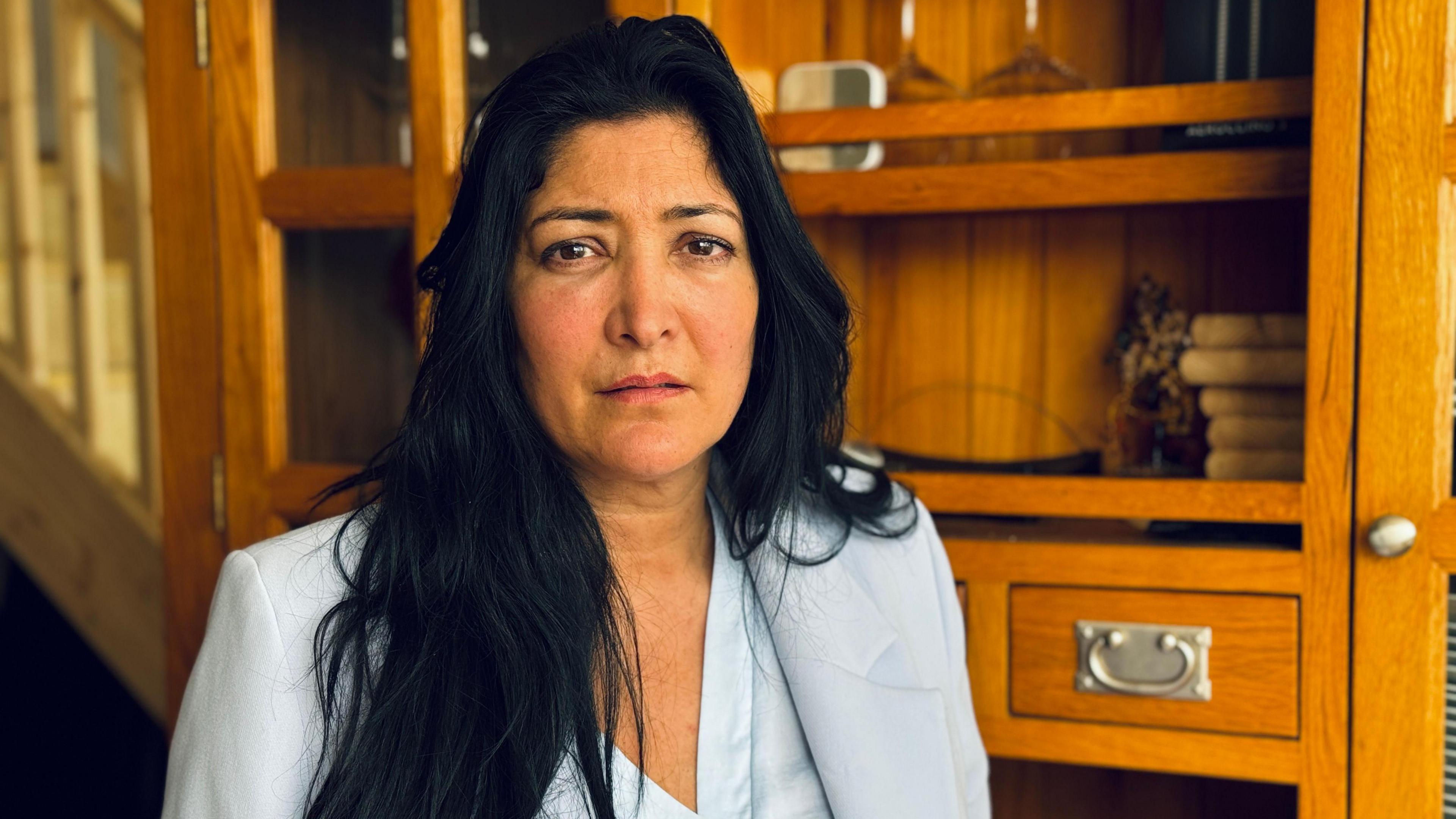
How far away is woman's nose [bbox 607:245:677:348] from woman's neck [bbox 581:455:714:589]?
0.19 metres

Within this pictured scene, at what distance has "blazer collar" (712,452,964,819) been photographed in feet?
3.86

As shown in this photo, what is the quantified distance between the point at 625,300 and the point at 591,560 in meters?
0.27

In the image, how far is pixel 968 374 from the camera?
6.06ft

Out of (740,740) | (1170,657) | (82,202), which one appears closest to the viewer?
(740,740)

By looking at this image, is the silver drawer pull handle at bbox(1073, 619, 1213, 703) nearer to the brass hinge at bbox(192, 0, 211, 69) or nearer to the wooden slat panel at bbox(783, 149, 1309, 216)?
the wooden slat panel at bbox(783, 149, 1309, 216)

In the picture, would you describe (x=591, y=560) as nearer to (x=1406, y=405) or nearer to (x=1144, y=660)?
(x=1144, y=660)

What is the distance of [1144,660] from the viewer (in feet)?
4.47

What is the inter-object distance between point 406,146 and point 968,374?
945 mm

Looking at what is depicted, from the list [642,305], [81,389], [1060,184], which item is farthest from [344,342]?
[81,389]

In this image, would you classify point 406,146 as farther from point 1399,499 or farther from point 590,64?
point 1399,499

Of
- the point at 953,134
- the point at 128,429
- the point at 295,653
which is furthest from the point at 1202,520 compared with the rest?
the point at 128,429

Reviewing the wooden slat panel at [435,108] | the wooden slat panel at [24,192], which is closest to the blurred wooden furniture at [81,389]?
the wooden slat panel at [24,192]

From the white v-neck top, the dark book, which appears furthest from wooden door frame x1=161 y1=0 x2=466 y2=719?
the dark book

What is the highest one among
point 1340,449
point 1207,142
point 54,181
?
point 54,181
